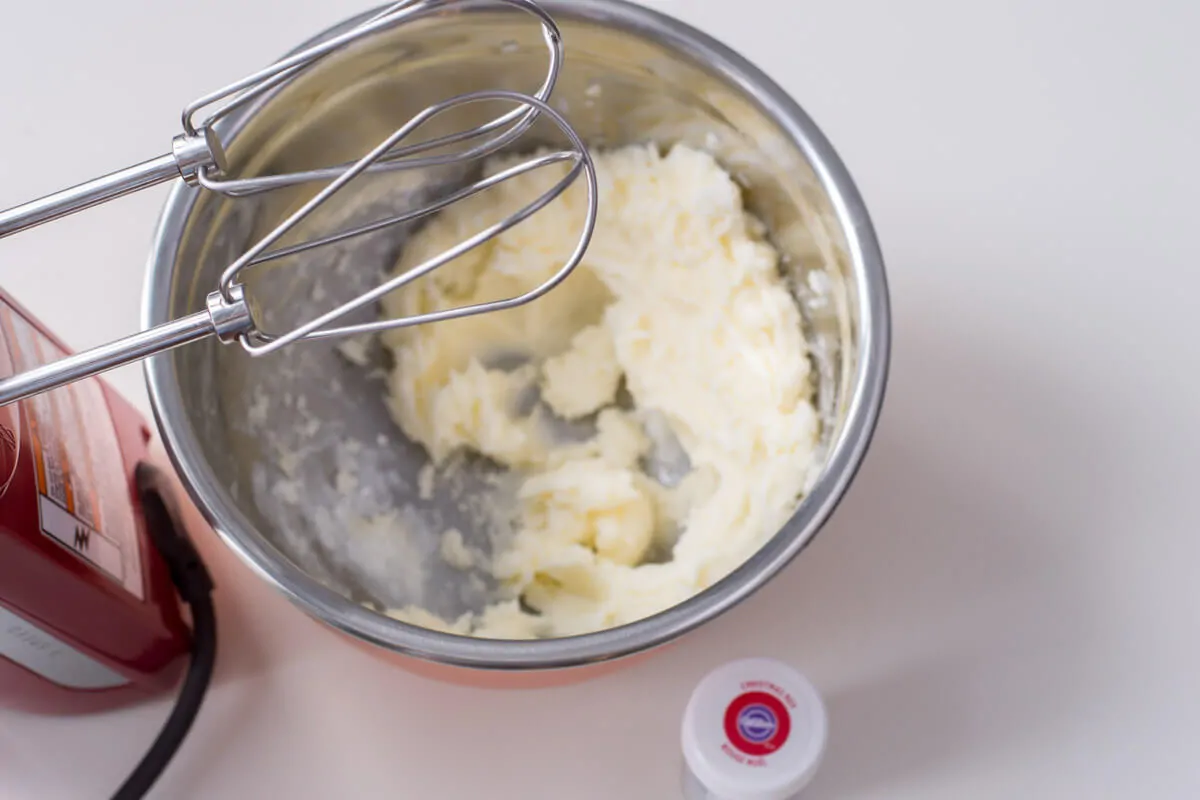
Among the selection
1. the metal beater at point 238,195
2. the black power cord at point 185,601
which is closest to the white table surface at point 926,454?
the black power cord at point 185,601

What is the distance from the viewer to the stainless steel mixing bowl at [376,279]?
515 mm

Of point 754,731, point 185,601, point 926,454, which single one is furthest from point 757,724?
point 185,601

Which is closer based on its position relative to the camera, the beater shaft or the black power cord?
the beater shaft

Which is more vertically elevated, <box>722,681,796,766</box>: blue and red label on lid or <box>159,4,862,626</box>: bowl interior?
<box>159,4,862,626</box>: bowl interior

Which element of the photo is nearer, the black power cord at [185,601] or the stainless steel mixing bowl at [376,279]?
the stainless steel mixing bowl at [376,279]

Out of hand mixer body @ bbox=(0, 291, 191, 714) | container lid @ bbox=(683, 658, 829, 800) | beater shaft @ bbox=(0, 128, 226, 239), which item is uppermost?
beater shaft @ bbox=(0, 128, 226, 239)

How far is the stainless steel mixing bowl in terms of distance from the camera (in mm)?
515

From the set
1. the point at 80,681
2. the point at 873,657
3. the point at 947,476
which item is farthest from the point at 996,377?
the point at 80,681

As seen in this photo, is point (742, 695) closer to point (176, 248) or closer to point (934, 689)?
point (934, 689)

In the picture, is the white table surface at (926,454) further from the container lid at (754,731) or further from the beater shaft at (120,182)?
the beater shaft at (120,182)

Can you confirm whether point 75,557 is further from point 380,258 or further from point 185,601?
point 380,258

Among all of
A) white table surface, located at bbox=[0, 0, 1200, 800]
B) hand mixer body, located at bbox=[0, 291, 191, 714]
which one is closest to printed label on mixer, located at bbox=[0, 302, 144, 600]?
hand mixer body, located at bbox=[0, 291, 191, 714]

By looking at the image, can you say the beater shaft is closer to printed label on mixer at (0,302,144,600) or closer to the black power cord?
printed label on mixer at (0,302,144,600)

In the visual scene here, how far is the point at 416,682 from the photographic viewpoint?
2.24 feet
